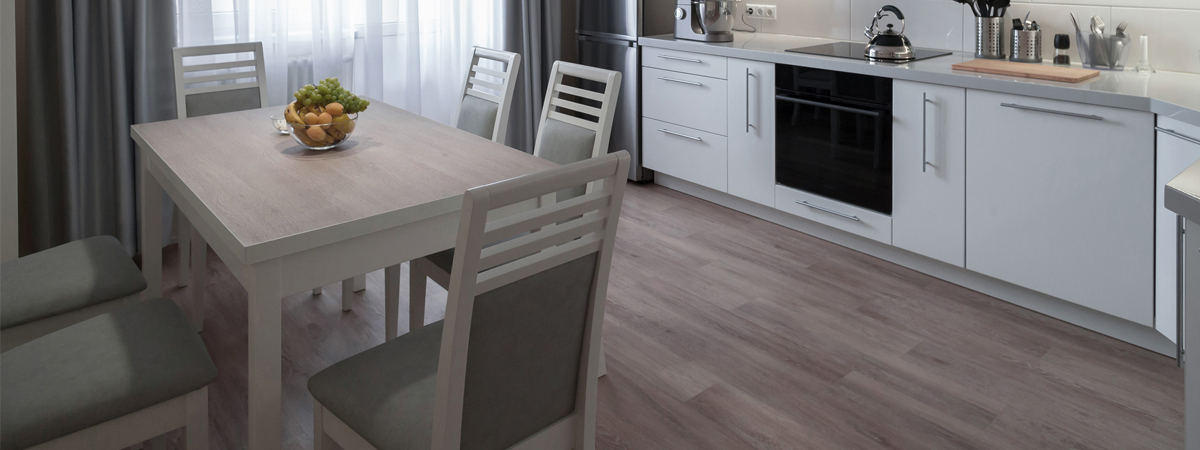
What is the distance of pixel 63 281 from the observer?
1.93m

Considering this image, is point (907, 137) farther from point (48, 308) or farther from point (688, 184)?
point (48, 308)

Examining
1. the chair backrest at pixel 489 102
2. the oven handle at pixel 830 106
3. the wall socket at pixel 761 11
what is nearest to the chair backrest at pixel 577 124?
the chair backrest at pixel 489 102

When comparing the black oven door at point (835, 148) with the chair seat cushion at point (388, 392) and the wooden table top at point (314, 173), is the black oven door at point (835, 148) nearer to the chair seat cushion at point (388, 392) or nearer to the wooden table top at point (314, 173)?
the wooden table top at point (314, 173)

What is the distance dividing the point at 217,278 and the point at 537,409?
2.24 meters

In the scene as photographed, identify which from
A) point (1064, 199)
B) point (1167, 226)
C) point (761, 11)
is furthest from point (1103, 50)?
point (761, 11)

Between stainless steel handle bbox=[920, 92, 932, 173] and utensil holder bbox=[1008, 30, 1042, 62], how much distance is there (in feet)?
1.36

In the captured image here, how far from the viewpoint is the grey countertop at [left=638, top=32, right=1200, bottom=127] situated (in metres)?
2.30

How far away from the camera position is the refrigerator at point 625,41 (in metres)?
4.22

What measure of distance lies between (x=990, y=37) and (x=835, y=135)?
0.67 m

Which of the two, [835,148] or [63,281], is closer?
[63,281]

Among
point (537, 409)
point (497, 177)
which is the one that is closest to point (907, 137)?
point (497, 177)

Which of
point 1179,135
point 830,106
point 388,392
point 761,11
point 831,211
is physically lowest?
point 388,392

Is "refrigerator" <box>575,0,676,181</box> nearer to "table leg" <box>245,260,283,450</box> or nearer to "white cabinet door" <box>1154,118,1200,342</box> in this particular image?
"white cabinet door" <box>1154,118,1200,342</box>

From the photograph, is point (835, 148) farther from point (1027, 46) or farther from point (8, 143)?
point (8, 143)
